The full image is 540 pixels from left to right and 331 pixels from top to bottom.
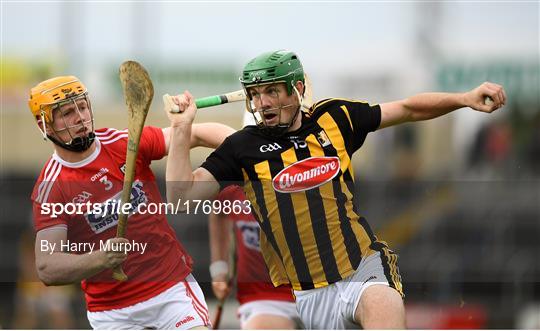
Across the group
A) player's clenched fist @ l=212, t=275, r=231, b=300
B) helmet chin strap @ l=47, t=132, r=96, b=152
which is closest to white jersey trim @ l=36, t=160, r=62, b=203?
helmet chin strap @ l=47, t=132, r=96, b=152

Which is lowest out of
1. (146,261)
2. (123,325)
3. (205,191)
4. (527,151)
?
(527,151)

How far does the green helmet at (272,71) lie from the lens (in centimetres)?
492

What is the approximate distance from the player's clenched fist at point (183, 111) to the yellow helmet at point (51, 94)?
0.62 m

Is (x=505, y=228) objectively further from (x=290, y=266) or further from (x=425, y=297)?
(x=290, y=266)

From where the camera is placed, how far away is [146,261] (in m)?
5.31

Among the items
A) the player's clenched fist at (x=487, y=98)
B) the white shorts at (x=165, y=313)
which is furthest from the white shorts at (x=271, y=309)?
the player's clenched fist at (x=487, y=98)

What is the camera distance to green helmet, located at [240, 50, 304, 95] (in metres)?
4.92

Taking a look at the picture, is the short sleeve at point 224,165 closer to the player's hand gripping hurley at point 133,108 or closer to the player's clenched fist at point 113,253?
the player's hand gripping hurley at point 133,108

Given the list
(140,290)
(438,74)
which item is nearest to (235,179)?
(140,290)

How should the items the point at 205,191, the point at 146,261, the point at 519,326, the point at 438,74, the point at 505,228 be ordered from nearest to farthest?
1. the point at 205,191
2. the point at 146,261
3. the point at 519,326
4. the point at 505,228
5. the point at 438,74

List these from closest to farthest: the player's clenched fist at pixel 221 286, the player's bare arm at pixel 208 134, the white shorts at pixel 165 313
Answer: the player's bare arm at pixel 208 134 < the white shorts at pixel 165 313 < the player's clenched fist at pixel 221 286

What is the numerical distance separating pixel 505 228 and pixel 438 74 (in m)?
2.59

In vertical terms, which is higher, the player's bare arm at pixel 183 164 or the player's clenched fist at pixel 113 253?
the player's bare arm at pixel 183 164

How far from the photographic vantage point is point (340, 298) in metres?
5.02
